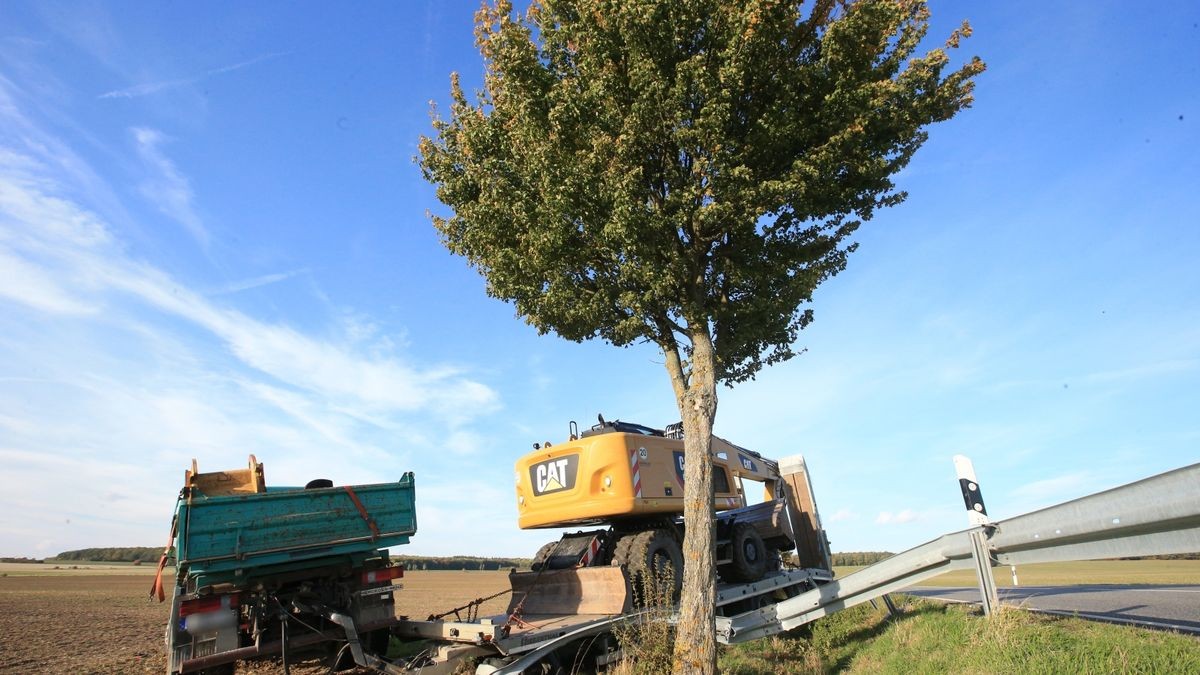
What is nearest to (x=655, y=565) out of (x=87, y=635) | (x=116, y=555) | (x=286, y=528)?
(x=286, y=528)

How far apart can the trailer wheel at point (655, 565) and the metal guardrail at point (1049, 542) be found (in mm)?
900

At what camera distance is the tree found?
8000 millimetres

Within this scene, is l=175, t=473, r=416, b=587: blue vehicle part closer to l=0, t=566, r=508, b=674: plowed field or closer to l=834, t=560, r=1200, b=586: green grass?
l=0, t=566, r=508, b=674: plowed field

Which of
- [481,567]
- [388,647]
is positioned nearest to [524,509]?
[388,647]

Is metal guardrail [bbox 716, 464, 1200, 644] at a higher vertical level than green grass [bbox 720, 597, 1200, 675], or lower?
higher

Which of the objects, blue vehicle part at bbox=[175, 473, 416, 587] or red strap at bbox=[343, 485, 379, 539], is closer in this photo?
blue vehicle part at bbox=[175, 473, 416, 587]

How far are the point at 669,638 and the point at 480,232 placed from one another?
5998 mm

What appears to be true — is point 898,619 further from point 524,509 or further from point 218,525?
point 218,525

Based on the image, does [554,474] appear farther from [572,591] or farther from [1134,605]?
[1134,605]

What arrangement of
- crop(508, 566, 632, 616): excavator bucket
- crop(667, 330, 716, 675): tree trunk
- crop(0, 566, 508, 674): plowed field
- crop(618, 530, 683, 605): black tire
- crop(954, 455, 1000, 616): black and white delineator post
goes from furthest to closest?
crop(0, 566, 508, 674): plowed field, crop(618, 530, 683, 605): black tire, crop(508, 566, 632, 616): excavator bucket, crop(667, 330, 716, 675): tree trunk, crop(954, 455, 1000, 616): black and white delineator post

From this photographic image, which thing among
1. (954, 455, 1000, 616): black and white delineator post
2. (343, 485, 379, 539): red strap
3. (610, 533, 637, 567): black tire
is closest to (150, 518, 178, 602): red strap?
(343, 485, 379, 539): red strap

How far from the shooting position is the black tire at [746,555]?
35.2ft

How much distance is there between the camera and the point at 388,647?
9.36 m

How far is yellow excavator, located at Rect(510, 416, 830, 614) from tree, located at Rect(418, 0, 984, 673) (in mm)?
1287
